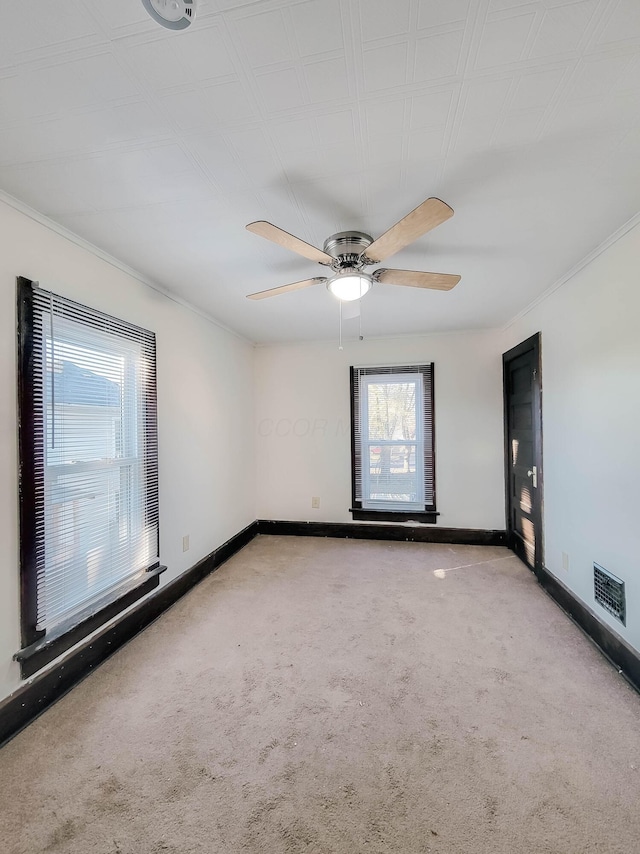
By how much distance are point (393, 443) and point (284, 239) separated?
2919mm

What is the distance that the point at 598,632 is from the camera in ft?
6.89

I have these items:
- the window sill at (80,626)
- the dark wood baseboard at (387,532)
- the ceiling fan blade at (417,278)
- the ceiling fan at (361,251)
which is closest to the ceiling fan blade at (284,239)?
the ceiling fan at (361,251)

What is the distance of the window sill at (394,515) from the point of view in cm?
399

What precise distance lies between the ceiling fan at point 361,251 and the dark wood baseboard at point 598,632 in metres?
2.17

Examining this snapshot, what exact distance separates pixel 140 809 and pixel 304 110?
243 centimetres

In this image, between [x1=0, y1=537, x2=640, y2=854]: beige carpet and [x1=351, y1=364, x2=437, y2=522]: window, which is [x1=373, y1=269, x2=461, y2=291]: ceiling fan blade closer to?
[x1=351, y1=364, x2=437, y2=522]: window

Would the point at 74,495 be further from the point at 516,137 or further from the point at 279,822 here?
the point at 516,137

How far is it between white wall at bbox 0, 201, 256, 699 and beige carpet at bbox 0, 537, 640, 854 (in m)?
0.55

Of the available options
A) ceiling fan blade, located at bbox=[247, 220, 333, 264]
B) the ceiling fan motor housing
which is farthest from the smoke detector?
the ceiling fan motor housing

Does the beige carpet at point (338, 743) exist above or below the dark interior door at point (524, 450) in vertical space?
below

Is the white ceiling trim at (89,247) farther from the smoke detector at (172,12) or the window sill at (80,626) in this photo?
the window sill at (80,626)

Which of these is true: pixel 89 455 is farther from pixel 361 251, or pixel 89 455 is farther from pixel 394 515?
pixel 394 515

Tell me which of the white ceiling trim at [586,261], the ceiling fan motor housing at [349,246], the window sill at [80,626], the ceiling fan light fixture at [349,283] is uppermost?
the white ceiling trim at [586,261]

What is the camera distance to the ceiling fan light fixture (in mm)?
1903
